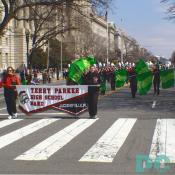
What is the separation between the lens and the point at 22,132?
14375 mm

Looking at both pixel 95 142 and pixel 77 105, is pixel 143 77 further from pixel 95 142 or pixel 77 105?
pixel 95 142

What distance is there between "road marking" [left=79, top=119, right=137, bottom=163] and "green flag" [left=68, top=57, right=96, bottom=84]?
4.97 metres

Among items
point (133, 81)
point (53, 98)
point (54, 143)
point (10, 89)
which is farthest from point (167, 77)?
point (54, 143)

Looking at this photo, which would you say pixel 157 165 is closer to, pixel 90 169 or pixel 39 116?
pixel 90 169

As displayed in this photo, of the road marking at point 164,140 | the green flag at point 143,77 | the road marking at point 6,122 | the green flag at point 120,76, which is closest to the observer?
the road marking at point 164,140

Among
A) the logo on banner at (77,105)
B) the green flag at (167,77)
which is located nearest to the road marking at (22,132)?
the logo on banner at (77,105)

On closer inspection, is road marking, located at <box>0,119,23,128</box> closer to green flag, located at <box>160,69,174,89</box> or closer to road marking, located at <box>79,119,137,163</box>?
road marking, located at <box>79,119,137,163</box>

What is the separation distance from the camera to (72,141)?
1262cm

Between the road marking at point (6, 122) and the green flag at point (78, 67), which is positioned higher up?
the green flag at point (78, 67)

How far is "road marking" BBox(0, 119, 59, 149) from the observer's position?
499 inches

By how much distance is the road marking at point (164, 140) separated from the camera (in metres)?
10.8

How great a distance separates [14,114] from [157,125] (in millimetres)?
4972

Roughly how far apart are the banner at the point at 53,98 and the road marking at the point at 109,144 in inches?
73.5

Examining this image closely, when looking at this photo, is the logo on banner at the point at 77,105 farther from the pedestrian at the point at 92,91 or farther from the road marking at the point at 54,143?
the road marking at the point at 54,143
